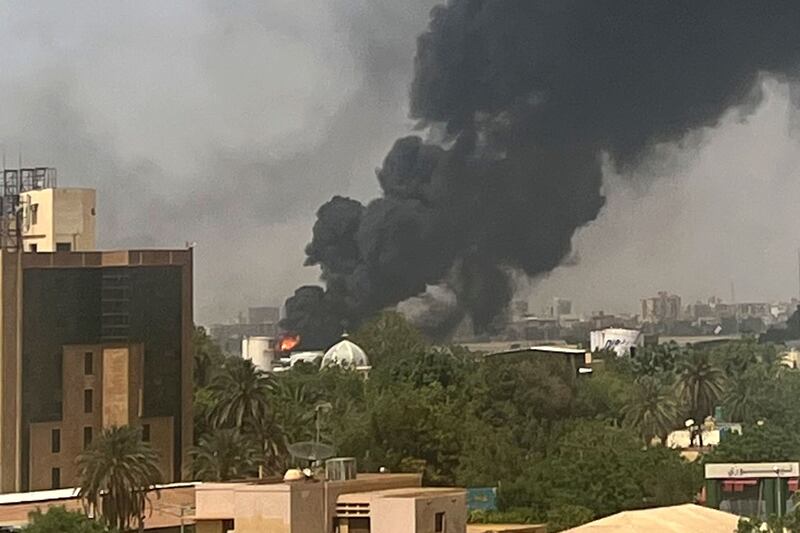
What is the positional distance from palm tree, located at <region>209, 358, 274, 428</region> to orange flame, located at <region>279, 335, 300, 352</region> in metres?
0.19

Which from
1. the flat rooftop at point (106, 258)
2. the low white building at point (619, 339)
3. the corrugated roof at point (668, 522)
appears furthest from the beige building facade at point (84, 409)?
the low white building at point (619, 339)

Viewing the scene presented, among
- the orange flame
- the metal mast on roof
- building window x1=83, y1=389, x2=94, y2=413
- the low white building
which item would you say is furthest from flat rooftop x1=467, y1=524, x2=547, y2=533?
the metal mast on roof

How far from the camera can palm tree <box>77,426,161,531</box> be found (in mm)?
9398

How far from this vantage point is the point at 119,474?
9.62 m

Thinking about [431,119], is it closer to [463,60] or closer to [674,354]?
[463,60]

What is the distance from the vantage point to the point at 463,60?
1035 centimetres

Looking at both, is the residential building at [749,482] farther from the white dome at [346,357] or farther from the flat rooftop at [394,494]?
the white dome at [346,357]

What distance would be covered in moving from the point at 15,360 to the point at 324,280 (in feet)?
5.96

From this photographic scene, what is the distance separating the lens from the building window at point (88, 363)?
31.2ft

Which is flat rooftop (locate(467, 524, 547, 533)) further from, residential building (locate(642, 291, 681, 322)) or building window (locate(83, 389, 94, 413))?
building window (locate(83, 389, 94, 413))

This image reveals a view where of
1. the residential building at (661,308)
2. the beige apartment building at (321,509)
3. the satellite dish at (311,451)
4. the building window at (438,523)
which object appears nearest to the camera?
the beige apartment building at (321,509)

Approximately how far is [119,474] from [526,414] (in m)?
2.19

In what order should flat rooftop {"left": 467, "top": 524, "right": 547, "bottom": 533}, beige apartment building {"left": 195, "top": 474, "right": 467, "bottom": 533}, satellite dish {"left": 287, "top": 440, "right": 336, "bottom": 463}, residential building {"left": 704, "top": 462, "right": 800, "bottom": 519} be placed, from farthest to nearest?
residential building {"left": 704, "top": 462, "right": 800, "bottom": 519}, satellite dish {"left": 287, "top": 440, "right": 336, "bottom": 463}, flat rooftop {"left": 467, "top": 524, "right": 547, "bottom": 533}, beige apartment building {"left": 195, "top": 474, "right": 467, "bottom": 533}

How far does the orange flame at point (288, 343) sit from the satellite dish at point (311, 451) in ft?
1.91
